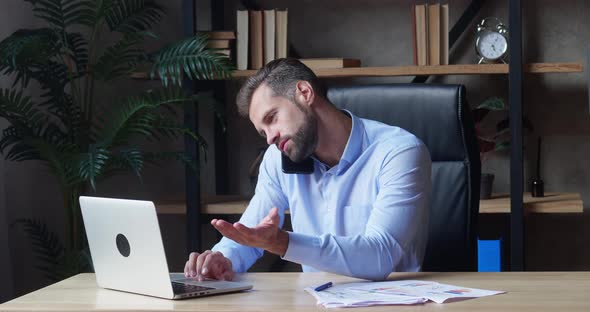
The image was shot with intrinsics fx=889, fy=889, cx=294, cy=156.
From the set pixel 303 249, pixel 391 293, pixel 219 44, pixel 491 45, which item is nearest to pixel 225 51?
pixel 219 44

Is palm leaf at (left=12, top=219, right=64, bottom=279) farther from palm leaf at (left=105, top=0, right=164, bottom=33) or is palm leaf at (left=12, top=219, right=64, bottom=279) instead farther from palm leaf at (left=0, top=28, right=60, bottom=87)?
palm leaf at (left=105, top=0, right=164, bottom=33)

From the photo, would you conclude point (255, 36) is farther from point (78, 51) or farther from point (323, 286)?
point (323, 286)

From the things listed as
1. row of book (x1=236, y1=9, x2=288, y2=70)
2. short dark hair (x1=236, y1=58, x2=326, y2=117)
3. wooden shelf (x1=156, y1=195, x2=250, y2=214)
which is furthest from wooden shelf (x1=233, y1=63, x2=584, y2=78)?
short dark hair (x1=236, y1=58, x2=326, y2=117)

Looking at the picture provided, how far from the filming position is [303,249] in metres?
1.75

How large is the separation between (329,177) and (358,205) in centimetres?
10

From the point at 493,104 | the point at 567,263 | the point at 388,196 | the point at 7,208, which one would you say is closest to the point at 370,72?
the point at 493,104

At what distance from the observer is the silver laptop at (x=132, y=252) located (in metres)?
1.57

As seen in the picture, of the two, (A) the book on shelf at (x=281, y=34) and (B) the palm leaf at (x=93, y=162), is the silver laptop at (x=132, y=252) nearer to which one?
(B) the palm leaf at (x=93, y=162)

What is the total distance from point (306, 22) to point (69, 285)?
215 cm

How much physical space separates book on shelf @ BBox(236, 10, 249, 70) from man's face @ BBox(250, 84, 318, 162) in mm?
1261

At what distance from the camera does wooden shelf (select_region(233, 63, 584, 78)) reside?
3.14 m

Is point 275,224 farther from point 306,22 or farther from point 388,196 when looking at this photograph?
point 306,22

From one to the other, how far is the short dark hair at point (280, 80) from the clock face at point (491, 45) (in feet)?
4.33

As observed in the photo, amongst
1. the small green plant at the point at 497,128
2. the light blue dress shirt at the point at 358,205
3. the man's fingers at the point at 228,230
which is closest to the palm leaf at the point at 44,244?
the light blue dress shirt at the point at 358,205
